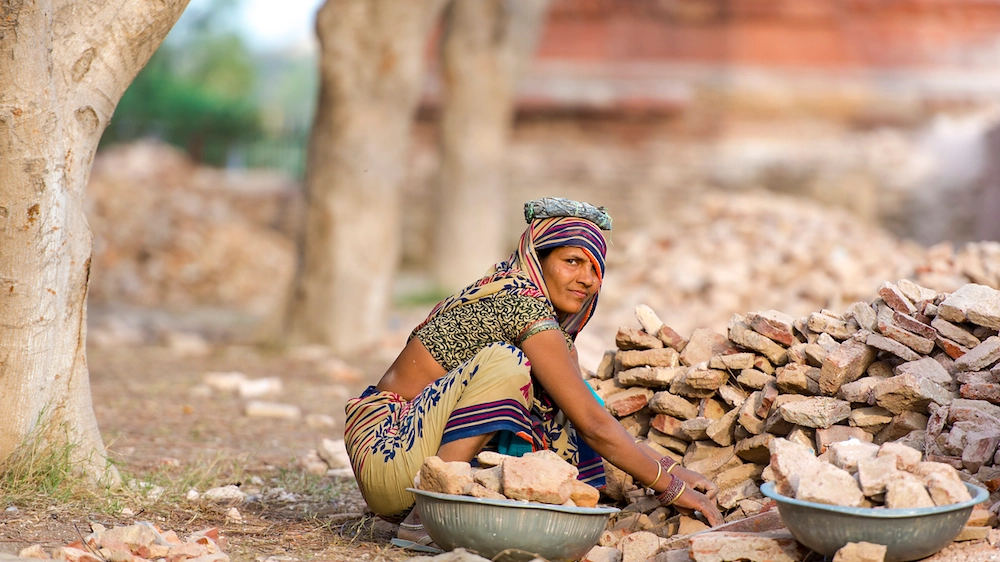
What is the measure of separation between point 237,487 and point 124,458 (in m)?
0.62

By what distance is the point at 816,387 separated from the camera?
340cm

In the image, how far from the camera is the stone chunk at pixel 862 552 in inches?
96.8

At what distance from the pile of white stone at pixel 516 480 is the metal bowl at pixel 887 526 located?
564mm

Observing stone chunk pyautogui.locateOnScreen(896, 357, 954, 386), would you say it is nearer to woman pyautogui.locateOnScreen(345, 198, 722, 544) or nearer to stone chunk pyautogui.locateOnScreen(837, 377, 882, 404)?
stone chunk pyautogui.locateOnScreen(837, 377, 882, 404)

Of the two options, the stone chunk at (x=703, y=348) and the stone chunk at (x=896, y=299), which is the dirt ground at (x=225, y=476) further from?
the stone chunk at (x=703, y=348)

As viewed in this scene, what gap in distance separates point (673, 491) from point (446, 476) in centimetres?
75

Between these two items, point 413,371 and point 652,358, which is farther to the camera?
point 652,358

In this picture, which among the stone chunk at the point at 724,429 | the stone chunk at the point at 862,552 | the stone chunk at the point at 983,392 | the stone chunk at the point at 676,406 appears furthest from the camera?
the stone chunk at the point at 676,406

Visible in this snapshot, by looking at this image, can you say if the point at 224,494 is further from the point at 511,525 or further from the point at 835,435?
the point at 835,435

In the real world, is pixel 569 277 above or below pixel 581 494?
above

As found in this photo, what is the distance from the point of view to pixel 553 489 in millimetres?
2707

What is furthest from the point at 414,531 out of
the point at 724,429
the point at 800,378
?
the point at 800,378

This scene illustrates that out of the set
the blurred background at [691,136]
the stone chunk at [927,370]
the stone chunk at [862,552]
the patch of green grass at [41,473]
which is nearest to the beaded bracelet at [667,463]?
the stone chunk at [862,552]

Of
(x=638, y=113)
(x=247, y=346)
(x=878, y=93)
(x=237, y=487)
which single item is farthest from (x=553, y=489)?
(x=878, y=93)
